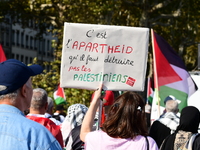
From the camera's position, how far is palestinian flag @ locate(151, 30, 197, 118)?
9.29 m

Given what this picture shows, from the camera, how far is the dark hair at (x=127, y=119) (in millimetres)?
3893

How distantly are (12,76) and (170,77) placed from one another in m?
6.89

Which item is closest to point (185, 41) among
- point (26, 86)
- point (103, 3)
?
point (103, 3)

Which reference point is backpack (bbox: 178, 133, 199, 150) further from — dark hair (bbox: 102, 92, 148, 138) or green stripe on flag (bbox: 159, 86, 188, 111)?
green stripe on flag (bbox: 159, 86, 188, 111)

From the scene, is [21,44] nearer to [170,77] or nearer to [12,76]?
[170,77]

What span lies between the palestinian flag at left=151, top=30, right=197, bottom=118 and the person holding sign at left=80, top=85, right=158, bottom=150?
502cm

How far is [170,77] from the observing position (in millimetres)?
9406

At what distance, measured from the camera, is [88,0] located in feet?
77.0

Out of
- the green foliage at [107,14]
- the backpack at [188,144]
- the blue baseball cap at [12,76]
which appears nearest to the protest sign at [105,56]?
the backpack at [188,144]

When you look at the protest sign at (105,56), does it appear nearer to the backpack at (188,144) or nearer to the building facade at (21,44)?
the backpack at (188,144)

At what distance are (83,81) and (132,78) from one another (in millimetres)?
471

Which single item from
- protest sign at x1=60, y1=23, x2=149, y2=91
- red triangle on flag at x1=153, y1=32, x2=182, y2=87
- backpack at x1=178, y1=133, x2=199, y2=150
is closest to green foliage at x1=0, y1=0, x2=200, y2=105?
red triangle on flag at x1=153, y1=32, x2=182, y2=87

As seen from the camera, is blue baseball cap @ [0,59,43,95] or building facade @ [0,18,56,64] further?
building facade @ [0,18,56,64]

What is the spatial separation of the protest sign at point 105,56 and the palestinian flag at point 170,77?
153 inches
